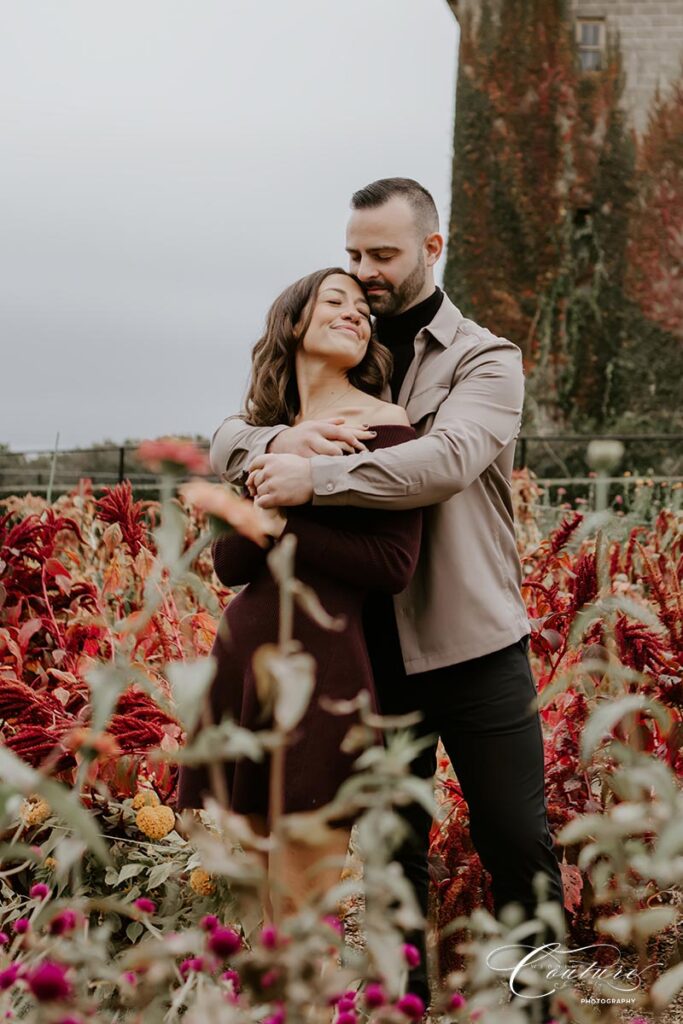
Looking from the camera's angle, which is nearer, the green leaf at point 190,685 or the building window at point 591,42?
the green leaf at point 190,685

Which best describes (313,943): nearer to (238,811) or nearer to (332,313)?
(238,811)

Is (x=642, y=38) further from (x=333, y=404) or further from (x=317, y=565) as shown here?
(x=317, y=565)

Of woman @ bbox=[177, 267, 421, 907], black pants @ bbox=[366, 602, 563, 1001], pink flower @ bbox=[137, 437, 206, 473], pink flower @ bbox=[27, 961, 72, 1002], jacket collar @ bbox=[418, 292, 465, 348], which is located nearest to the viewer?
pink flower @ bbox=[27, 961, 72, 1002]

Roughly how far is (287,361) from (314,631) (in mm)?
720

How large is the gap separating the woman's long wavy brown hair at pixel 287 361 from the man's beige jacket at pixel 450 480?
69 mm

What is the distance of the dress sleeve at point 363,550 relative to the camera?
90.4 inches

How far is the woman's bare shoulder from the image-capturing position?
2541 mm

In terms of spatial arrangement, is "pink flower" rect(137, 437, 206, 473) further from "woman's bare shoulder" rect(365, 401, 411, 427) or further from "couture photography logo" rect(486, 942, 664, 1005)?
"couture photography logo" rect(486, 942, 664, 1005)

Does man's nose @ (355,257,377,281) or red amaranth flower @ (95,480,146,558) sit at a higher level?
man's nose @ (355,257,377,281)

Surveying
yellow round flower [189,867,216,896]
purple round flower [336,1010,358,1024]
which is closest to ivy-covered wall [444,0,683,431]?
yellow round flower [189,867,216,896]

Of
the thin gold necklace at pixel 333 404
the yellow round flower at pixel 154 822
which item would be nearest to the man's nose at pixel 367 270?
the thin gold necklace at pixel 333 404

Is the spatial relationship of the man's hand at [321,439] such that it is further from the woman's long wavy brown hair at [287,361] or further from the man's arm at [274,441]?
the woman's long wavy brown hair at [287,361]

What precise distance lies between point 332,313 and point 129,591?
266 cm

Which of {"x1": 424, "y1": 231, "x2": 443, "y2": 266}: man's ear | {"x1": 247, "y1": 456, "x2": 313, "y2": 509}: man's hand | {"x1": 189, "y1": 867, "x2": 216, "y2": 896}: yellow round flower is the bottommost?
{"x1": 189, "y1": 867, "x2": 216, "y2": 896}: yellow round flower
